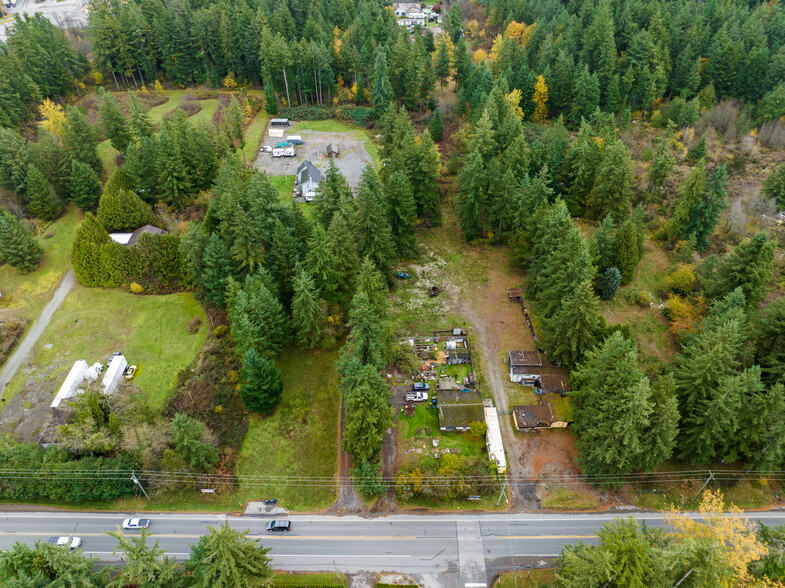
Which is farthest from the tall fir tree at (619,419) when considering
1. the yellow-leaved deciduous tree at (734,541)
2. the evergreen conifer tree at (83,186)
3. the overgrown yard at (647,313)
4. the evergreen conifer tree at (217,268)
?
the evergreen conifer tree at (83,186)

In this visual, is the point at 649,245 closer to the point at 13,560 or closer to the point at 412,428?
the point at 412,428

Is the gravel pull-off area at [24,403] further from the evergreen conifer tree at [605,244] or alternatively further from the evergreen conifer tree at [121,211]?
the evergreen conifer tree at [605,244]

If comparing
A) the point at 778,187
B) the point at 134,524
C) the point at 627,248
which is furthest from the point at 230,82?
the point at 778,187

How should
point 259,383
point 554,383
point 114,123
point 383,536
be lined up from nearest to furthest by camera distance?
point 383,536 → point 259,383 → point 554,383 → point 114,123

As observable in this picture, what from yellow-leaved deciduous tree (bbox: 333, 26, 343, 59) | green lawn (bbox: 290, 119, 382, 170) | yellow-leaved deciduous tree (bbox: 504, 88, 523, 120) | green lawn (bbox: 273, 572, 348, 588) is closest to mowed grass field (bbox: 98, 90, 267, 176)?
green lawn (bbox: 290, 119, 382, 170)

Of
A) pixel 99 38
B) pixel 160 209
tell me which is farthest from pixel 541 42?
pixel 99 38

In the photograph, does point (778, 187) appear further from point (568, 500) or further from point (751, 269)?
point (568, 500)

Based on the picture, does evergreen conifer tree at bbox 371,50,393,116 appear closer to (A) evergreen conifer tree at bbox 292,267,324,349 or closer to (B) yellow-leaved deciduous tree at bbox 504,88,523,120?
(B) yellow-leaved deciduous tree at bbox 504,88,523,120
